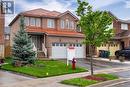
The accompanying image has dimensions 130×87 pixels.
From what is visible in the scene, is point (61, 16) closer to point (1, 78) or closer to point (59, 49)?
point (59, 49)

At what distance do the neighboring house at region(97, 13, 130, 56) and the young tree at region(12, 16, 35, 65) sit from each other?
64.1 feet

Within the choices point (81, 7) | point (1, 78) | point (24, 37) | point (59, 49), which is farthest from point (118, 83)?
point (59, 49)

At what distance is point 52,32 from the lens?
47.4 metres

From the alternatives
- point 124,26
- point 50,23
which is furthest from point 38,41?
point 124,26

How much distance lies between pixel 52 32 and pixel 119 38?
14393mm

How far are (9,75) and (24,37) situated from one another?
8336mm

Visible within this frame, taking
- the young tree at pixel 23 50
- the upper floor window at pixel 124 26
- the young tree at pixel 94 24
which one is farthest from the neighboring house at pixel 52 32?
the young tree at pixel 94 24

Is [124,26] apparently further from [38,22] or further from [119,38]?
[38,22]

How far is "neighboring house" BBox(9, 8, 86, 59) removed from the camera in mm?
45625

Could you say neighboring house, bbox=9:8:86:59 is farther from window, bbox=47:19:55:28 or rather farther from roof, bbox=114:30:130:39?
roof, bbox=114:30:130:39

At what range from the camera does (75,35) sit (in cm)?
4844

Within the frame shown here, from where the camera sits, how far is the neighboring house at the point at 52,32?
45625 mm

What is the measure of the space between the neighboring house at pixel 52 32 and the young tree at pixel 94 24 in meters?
18.3

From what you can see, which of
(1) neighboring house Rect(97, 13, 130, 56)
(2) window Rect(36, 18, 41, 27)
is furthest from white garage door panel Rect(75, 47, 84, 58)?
(2) window Rect(36, 18, 41, 27)
